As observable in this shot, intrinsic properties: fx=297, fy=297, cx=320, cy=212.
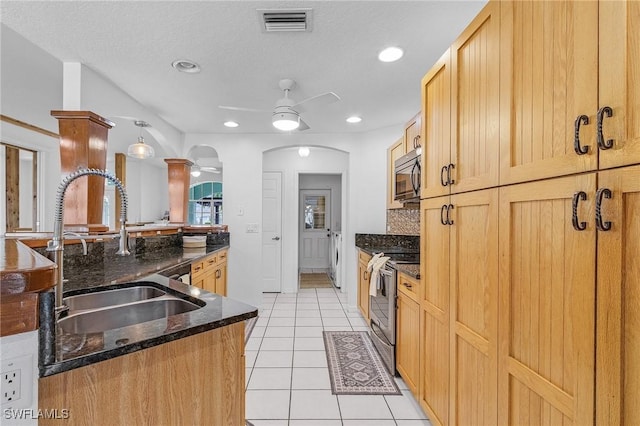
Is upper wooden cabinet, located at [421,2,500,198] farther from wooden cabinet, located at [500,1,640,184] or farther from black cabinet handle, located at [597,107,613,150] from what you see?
black cabinet handle, located at [597,107,613,150]

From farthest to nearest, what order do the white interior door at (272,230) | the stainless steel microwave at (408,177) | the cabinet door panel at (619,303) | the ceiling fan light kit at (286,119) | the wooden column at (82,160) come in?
the white interior door at (272,230)
the ceiling fan light kit at (286,119)
the stainless steel microwave at (408,177)
the wooden column at (82,160)
the cabinet door panel at (619,303)

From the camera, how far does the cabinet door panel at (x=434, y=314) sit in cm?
161

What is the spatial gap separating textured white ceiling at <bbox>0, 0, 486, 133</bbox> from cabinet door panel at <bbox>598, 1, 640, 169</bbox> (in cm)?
110

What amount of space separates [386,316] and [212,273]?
6.36 feet

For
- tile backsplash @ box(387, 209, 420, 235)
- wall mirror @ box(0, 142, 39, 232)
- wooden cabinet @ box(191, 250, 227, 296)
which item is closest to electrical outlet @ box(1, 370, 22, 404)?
wooden cabinet @ box(191, 250, 227, 296)

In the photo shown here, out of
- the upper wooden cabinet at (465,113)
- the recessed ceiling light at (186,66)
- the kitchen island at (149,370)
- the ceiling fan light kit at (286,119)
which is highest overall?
the recessed ceiling light at (186,66)

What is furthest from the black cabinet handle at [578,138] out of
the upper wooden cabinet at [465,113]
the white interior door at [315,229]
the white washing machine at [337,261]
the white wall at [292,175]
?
the white interior door at [315,229]

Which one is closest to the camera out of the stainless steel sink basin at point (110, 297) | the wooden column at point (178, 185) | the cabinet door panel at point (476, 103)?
the cabinet door panel at point (476, 103)

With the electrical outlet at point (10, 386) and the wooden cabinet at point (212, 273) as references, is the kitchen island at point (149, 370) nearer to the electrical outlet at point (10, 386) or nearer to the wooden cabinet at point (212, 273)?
the electrical outlet at point (10, 386)

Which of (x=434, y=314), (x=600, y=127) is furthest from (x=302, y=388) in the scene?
(x=600, y=127)

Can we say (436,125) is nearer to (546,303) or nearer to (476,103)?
(476,103)

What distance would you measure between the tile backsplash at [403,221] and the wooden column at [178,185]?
2.80 meters

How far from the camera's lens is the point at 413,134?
9.43 feet

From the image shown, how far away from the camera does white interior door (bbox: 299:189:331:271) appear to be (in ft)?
23.0
